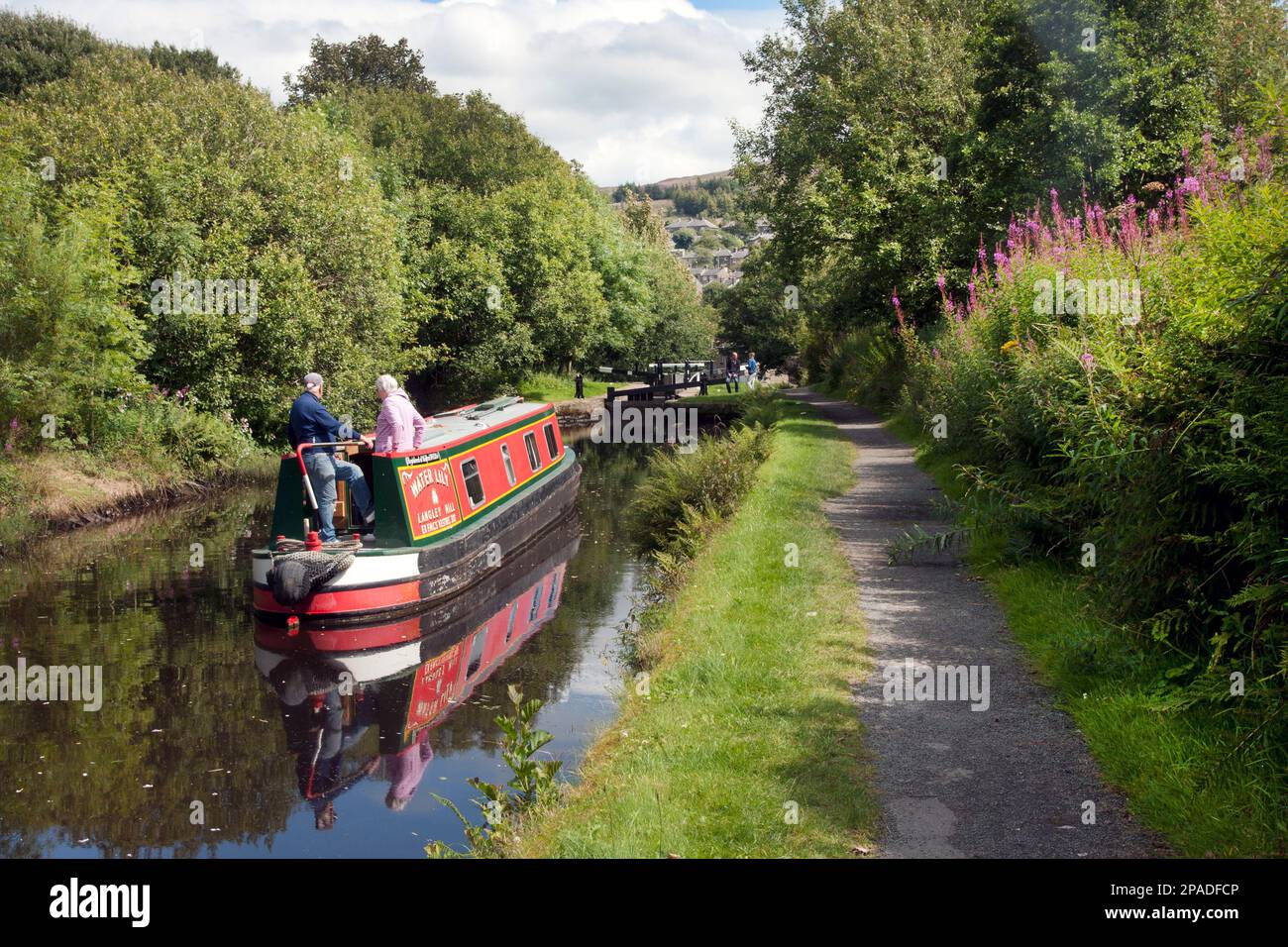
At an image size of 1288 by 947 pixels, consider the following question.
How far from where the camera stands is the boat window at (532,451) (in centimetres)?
1789

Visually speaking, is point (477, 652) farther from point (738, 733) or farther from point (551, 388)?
point (551, 388)

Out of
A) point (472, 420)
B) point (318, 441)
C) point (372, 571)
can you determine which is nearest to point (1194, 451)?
point (372, 571)

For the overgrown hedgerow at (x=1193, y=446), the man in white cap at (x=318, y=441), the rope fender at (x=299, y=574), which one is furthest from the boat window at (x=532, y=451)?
the overgrown hedgerow at (x=1193, y=446)

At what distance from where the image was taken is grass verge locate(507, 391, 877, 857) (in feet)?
16.7

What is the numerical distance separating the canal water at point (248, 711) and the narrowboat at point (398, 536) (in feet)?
1.61

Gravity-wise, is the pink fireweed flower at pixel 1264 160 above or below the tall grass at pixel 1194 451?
above

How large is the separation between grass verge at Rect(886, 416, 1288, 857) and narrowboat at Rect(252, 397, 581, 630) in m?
6.66

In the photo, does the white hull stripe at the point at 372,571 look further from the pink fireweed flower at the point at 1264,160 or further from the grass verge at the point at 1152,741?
the pink fireweed flower at the point at 1264,160

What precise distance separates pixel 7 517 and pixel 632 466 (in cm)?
1437

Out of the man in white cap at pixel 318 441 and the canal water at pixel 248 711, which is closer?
the canal water at pixel 248 711

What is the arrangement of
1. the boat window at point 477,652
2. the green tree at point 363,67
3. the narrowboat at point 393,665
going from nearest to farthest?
1. the narrowboat at point 393,665
2. the boat window at point 477,652
3. the green tree at point 363,67

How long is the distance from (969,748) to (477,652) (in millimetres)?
6216

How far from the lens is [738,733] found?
647cm

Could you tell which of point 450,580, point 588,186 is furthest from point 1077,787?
point 588,186
